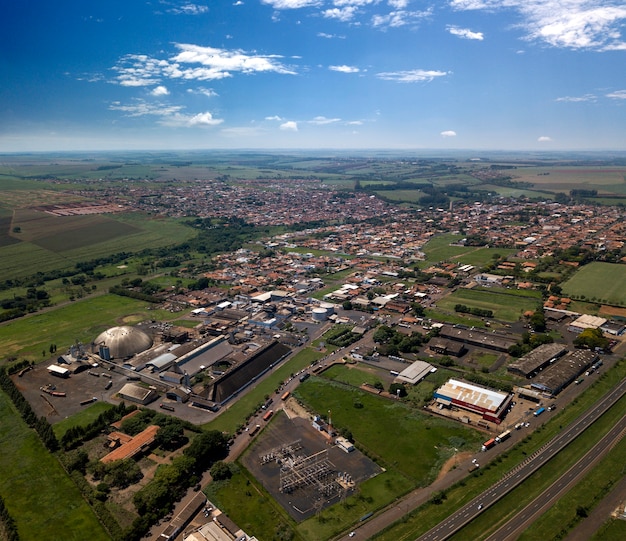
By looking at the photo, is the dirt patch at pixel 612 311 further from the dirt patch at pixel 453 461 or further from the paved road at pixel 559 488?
the dirt patch at pixel 453 461

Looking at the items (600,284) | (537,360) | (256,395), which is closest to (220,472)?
(256,395)

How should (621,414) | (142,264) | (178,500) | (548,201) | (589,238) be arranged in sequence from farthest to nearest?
(548,201) < (589,238) < (142,264) < (621,414) < (178,500)

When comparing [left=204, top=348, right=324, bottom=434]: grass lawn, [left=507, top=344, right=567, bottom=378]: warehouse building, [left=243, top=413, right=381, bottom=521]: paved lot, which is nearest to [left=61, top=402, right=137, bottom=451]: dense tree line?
[left=204, top=348, right=324, bottom=434]: grass lawn

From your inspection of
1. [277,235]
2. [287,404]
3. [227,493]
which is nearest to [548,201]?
[277,235]

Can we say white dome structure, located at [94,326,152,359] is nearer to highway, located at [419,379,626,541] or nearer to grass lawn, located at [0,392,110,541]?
grass lawn, located at [0,392,110,541]

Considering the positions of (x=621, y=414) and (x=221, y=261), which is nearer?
(x=621, y=414)

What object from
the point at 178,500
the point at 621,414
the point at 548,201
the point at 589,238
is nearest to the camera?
the point at 178,500

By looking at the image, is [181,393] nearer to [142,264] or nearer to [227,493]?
[227,493]

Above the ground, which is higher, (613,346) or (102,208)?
(102,208)
